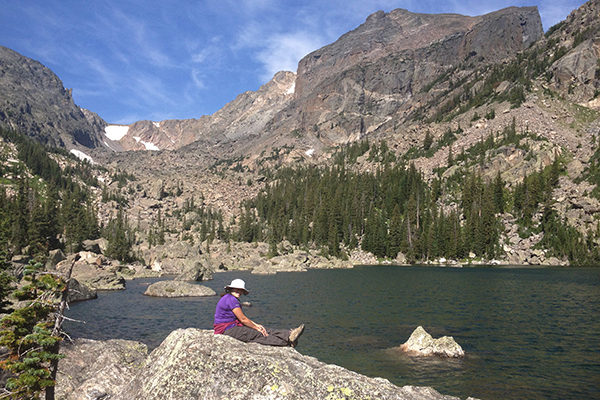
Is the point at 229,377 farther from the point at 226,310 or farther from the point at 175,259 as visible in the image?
the point at 175,259

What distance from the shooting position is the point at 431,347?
21.1 metres

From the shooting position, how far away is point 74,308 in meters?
36.8

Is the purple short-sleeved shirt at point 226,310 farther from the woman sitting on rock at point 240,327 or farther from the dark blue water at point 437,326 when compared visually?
the dark blue water at point 437,326

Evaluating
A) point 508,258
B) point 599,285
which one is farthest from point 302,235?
point 599,285

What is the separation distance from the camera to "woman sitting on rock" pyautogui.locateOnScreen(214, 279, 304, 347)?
9.71 meters

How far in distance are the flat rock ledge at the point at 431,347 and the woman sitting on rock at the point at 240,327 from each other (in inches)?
533

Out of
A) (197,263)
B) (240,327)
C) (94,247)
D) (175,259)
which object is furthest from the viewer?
(94,247)

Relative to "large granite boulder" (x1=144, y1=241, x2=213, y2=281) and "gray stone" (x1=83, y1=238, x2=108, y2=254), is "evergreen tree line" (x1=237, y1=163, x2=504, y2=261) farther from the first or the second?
"gray stone" (x1=83, y1=238, x2=108, y2=254)

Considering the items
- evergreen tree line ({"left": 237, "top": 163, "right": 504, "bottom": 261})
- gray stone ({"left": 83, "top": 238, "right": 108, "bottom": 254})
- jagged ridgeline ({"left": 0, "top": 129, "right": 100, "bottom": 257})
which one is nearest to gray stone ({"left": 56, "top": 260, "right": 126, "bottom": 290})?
jagged ridgeline ({"left": 0, "top": 129, "right": 100, "bottom": 257})

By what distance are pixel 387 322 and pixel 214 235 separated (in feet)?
429

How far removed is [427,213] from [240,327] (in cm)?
13244

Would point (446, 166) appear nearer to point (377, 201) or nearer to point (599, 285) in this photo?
point (377, 201)

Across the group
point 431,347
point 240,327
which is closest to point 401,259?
point 431,347

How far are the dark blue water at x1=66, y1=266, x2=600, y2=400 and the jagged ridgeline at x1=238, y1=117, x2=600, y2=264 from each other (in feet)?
214
